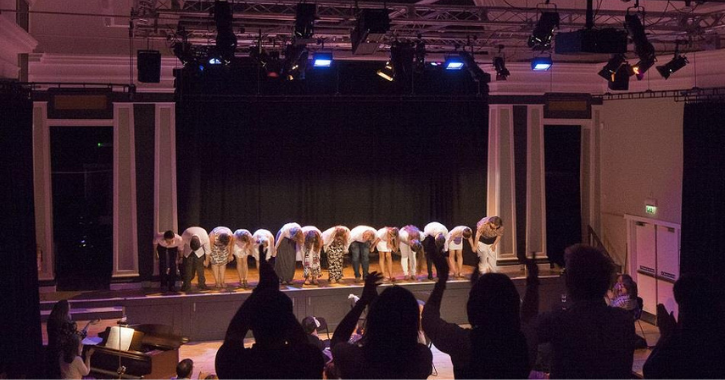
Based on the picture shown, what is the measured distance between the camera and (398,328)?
277 cm

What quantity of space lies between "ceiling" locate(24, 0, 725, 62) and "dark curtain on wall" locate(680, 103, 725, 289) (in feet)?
3.18

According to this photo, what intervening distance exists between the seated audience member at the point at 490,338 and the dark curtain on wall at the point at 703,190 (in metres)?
8.01

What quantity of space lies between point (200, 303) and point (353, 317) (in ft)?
27.8

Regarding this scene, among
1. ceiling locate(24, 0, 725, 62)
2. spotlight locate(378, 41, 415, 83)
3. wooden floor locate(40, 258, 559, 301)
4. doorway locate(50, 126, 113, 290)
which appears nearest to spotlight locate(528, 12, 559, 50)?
ceiling locate(24, 0, 725, 62)

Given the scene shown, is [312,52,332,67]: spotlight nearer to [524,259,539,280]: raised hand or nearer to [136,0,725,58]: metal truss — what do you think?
[136,0,725,58]: metal truss

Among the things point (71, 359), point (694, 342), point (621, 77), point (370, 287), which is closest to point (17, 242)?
point (71, 359)

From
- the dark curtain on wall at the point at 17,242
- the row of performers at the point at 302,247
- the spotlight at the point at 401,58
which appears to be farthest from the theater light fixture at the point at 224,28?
the row of performers at the point at 302,247

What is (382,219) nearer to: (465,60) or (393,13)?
(465,60)

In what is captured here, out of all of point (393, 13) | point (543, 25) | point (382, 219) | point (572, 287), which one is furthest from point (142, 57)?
point (572, 287)

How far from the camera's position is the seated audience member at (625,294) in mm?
9602

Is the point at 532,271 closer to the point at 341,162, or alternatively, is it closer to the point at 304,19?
the point at 304,19

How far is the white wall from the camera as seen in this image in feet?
38.2

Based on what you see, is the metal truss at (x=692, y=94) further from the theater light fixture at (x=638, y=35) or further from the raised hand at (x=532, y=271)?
the raised hand at (x=532, y=271)

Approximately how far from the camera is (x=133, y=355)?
27.5ft
